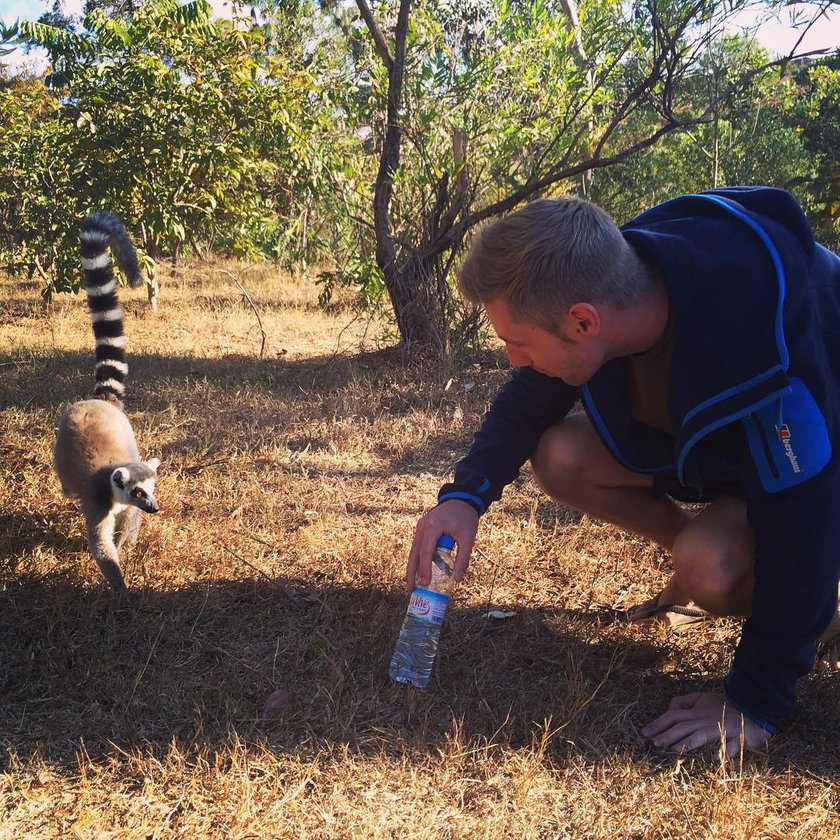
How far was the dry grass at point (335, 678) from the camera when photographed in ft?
5.85

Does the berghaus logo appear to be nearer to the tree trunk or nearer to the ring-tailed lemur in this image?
the ring-tailed lemur

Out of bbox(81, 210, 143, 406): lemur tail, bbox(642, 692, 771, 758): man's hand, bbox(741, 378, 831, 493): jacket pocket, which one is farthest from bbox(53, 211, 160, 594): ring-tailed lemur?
bbox(741, 378, 831, 493): jacket pocket

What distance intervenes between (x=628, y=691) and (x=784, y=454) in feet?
3.07

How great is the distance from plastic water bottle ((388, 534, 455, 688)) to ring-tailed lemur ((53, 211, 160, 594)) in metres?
1.11

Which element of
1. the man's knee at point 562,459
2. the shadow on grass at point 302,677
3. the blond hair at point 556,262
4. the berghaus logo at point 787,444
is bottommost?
the shadow on grass at point 302,677

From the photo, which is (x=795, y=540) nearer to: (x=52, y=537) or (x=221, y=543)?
(x=221, y=543)

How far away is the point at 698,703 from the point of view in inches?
80.9

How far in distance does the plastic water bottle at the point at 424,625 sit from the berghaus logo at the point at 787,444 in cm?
89

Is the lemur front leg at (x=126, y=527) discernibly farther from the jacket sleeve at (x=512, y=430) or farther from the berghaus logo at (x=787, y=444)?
the berghaus logo at (x=787, y=444)

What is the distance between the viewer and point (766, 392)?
5.35 feet

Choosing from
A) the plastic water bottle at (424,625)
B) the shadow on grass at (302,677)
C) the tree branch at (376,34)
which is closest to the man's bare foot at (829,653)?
the shadow on grass at (302,677)

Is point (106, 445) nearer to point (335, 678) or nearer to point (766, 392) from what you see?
point (335, 678)

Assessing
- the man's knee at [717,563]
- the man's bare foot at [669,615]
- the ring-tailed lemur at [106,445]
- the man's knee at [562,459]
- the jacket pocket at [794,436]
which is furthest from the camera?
A: the ring-tailed lemur at [106,445]

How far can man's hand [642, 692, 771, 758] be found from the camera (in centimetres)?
192
